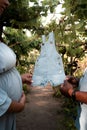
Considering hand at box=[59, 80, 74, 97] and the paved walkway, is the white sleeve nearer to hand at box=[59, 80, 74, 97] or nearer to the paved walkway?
hand at box=[59, 80, 74, 97]

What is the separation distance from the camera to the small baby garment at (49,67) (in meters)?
2.66

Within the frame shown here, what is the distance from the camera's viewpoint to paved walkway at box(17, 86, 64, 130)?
6398 millimetres

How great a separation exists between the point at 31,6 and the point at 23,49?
1.47 metres

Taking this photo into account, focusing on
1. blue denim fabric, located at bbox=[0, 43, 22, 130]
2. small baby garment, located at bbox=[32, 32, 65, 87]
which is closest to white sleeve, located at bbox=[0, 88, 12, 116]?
→ blue denim fabric, located at bbox=[0, 43, 22, 130]

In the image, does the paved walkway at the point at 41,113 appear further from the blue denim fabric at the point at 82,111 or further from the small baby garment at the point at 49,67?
the small baby garment at the point at 49,67

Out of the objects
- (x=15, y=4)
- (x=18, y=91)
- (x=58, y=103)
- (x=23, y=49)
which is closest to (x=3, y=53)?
(x=18, y=91)

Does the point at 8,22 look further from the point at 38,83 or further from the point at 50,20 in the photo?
the point at 38,83

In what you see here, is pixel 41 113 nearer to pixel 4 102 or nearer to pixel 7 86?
pixel 7 86

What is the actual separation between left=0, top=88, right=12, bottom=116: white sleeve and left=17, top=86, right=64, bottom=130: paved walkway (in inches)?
153

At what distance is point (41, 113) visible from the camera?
7418 millimetres

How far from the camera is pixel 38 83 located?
8.78 feet

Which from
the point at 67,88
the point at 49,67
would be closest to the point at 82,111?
the point at 67,88

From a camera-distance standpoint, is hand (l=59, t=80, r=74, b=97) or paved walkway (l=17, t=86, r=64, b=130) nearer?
hand (l=59, t=80, r=74, b=97)

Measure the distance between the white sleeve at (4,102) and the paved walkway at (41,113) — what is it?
153 inches
